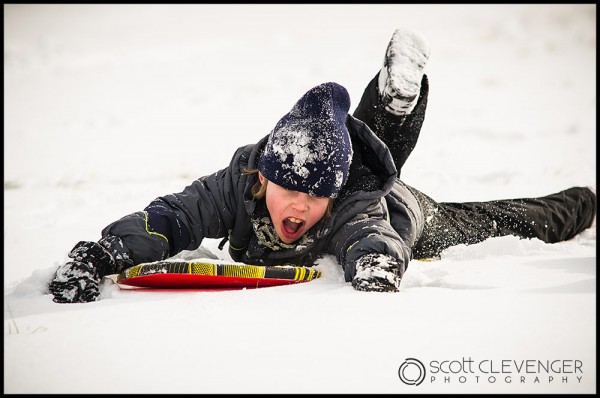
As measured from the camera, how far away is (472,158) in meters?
4.57

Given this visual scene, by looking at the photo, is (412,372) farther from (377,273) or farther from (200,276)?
(200,276)

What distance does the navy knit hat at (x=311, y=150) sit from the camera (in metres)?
1.79

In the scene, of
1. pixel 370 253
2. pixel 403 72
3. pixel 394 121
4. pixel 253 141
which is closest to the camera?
pixel 370 253

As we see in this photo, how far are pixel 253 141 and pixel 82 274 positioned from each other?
3.67m

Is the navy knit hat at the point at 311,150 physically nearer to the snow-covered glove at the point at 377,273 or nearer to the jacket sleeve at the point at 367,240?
the jacket sleeve at the point at 367,240

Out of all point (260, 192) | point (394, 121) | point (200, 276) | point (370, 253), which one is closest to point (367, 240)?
point (370, 253)

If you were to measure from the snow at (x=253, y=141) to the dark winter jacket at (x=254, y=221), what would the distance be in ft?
0.53

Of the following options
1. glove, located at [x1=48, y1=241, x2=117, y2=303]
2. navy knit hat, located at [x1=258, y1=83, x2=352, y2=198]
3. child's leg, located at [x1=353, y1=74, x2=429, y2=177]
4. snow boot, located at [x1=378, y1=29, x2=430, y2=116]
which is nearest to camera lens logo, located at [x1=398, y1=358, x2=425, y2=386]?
navy knit hat, located at [x1=258, y1=83, x2=352, y2=198]

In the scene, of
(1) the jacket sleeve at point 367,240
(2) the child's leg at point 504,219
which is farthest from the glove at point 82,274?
(2) the child's leg at point 504,219

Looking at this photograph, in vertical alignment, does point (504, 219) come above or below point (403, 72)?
below

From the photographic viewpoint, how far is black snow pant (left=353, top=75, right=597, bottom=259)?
2514mm

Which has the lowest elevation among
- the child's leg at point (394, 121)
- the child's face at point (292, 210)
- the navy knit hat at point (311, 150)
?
the child's face at point (292, 210)

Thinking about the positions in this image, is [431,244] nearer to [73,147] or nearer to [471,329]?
[471,329]

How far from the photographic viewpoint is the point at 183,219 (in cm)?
193
